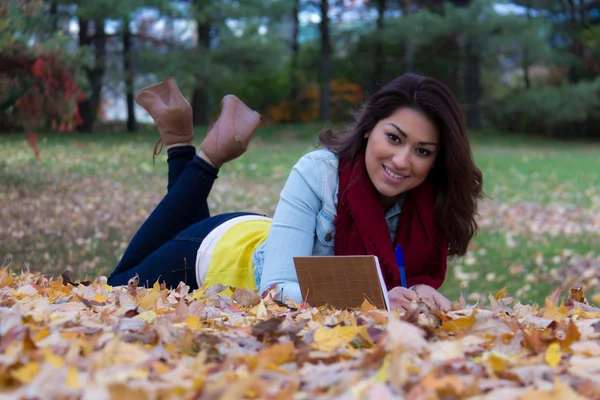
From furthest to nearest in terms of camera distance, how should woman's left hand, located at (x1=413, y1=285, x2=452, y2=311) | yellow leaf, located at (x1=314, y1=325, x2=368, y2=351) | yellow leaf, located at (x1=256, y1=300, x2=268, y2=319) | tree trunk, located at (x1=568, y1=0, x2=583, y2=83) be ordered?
tree trunk, located at (x1=568, y1=0, x2=583, y2=83) < woman's left hand, located at (x1=413, y1=285, x2=452, y2=311) < yellow leaf, located at (x1=256, y1=300, x2=268, y2=319) < yellow leaf, located at (x1=314, y1=325, x2=368, y2=351)

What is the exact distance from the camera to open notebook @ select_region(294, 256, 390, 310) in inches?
78.8

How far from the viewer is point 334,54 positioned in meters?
24.0

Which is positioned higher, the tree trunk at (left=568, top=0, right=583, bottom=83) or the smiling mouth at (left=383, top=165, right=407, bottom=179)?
the tree trunk at (left=568, top=0, right=583, bottom=83)

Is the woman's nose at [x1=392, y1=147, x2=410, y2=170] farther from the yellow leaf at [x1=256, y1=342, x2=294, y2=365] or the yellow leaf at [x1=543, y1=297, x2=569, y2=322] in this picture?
the yellow leaf at [x1=256, y1=342, x2=294, y2=365]

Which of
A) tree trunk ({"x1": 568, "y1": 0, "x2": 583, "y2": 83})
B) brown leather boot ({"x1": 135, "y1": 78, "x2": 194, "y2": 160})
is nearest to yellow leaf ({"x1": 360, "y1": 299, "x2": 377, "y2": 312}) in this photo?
brown leather boot ({"x1": 135, "y1": 78, "x2": 194, "y2": 160})

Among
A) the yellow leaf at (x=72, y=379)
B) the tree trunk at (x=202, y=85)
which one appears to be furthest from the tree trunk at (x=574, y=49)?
the yellow leaf at (x=72, y=379)

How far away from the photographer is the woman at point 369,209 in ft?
8.49

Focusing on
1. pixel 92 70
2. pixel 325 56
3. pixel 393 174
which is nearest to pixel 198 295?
pixel 393 174

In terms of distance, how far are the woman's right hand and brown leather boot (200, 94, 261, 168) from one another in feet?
4.15

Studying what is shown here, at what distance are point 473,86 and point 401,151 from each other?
68.0ft

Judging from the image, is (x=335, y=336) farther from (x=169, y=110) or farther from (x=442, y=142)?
(x=169, y=110)

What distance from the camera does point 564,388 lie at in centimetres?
111

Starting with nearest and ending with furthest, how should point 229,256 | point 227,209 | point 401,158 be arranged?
point 401,158, point 229,256, point 227,209

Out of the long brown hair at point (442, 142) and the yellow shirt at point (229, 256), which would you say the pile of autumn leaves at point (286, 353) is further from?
the yellow shirt at point (229, 256)
